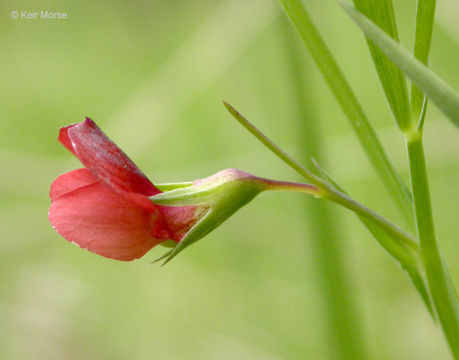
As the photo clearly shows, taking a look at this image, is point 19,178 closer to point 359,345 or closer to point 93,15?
point 93,15

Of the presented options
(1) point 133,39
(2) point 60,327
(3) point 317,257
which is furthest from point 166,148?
(3) point 317,257

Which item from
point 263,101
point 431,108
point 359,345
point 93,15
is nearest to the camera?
point 359,345

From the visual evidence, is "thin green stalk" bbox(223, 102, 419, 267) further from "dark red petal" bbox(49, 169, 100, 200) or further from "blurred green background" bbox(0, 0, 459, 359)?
"blurred green background" bbox(0, 0, 459, 359)

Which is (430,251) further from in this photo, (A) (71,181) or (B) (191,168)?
(B) (191,168)

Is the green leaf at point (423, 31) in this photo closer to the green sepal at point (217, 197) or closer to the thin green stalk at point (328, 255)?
the green sepal at point (217, 197)

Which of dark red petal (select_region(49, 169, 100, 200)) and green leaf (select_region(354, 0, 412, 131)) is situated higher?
green leaf (select_region(354, 0, 412, 131))
